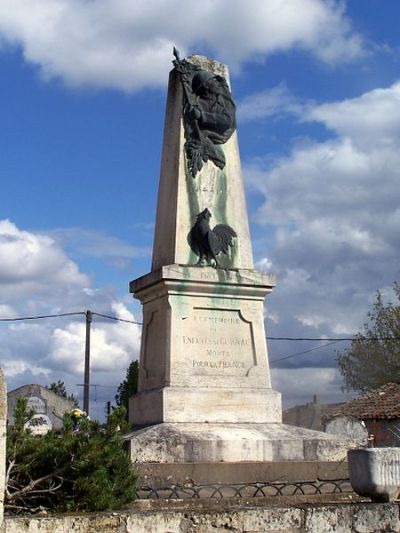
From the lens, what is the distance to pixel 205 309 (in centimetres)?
1109

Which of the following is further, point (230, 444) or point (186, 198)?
point (186, 198)

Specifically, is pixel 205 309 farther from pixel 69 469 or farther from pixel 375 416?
pixel 375 416

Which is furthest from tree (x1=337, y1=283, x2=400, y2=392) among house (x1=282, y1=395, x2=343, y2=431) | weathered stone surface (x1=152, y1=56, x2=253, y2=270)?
weathered stone surface (x1=152, y1=56, x2=253, y2=270)

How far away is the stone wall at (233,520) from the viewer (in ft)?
16.6

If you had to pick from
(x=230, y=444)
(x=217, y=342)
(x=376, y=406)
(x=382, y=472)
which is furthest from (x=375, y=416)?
(x=382, y=472)

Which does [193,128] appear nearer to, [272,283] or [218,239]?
[218,239]

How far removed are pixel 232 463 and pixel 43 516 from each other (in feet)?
14.9

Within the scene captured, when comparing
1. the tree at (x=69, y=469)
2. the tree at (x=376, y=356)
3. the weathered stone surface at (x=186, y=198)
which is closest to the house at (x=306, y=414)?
the tree at (x=376, y=356)

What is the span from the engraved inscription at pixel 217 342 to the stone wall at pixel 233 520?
16.8ft

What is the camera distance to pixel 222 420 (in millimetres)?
10656

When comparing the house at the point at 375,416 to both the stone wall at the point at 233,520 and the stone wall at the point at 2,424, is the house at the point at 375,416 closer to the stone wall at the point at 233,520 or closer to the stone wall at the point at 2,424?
the stone wall at the point at 233,520

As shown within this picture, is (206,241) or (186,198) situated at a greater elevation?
(186,198)

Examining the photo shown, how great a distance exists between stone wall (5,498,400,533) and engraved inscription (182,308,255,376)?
5.13 m

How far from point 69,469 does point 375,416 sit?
24.9 metres
